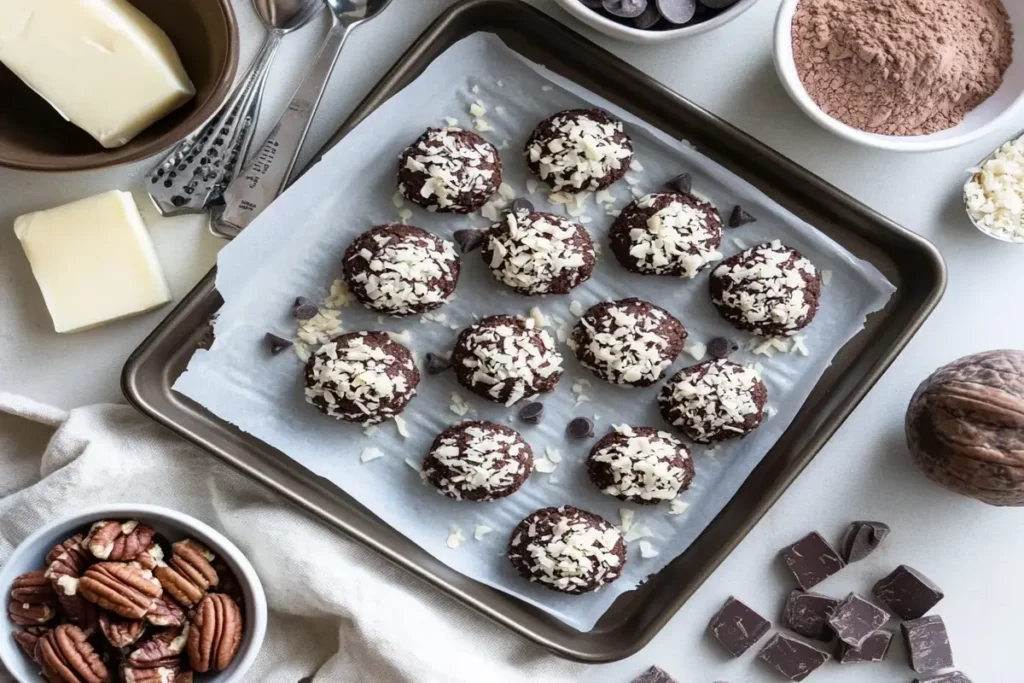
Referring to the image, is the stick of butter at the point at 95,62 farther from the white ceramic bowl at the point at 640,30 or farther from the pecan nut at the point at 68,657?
the pecan nut at the point at 68,657

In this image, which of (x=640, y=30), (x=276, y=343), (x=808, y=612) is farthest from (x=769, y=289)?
(x=276, y=343)

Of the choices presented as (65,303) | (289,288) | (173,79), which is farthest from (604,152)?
(65,303)

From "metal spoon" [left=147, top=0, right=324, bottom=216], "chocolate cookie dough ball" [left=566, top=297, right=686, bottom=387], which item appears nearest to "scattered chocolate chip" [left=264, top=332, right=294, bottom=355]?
"metal spoon" [left=147, top=0, right=324, bottom=216]

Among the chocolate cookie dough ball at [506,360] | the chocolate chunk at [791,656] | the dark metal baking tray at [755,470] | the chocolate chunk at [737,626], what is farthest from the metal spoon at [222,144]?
the chocolate chunk at [791,656]

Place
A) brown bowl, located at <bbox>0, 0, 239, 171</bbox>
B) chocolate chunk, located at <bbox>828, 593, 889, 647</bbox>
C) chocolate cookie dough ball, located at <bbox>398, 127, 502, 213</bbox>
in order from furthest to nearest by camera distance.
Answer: chocolate chunk, located at <bbox>828, 593, 889, 647</bbox>, chocolate cookie dough ball, located at <bbox>398, 127, 502, 213</bbox>, brown bowl, located at <bbox>0, 0, 239, 171</bbox>

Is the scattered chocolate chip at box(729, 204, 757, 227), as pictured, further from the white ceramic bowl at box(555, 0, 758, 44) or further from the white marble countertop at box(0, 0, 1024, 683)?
the white ceramic bowl at box(555, 0, 758, 44)

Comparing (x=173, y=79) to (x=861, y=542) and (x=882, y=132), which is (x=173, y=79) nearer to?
(x=882, y=132)
